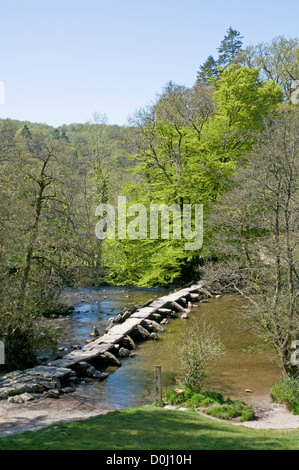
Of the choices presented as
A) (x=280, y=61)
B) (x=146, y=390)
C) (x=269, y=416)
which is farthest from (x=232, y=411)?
(x=280, y=61)

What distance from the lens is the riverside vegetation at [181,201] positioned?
13.5 m

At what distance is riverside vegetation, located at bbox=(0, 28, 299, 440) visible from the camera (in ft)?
44.3

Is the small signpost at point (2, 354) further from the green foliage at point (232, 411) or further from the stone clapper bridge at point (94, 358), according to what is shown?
the green foliage at point (232, 411)

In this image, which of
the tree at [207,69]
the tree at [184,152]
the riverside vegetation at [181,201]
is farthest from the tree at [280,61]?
the tree at [207,69]

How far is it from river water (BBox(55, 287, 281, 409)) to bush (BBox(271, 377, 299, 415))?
82cm

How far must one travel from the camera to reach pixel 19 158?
17000mm

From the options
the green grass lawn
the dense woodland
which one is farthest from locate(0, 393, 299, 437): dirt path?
the dense woodland

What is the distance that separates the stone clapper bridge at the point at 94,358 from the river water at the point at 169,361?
0.51m

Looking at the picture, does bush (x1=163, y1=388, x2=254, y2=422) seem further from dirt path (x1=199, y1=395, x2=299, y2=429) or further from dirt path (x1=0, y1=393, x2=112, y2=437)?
dirt path (x1=0, y1=393, x2=112, y2=437)

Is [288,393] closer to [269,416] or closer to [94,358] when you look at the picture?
[269,416]

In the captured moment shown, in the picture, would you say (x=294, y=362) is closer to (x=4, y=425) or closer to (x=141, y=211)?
(x=4, y=425)

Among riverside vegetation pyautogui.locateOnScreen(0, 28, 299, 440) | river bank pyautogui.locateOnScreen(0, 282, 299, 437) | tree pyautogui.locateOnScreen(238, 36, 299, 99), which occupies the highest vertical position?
tree pyautogui.locateOnScreen(238, 36, 299, 99)
